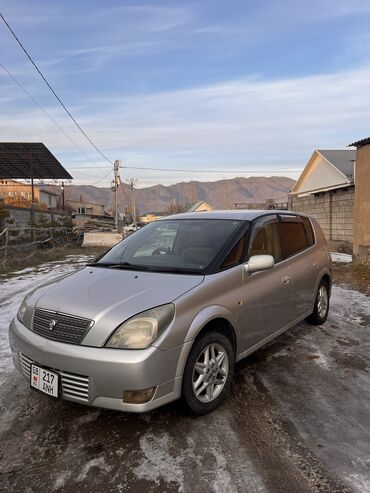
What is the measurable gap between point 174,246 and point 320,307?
2576mm

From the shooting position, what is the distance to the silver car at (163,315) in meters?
2.77

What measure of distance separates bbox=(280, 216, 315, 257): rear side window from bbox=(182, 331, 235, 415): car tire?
1666 millimetres

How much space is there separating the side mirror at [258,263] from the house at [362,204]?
30.5 ft

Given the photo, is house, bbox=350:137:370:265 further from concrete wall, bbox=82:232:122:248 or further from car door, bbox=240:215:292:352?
concrete wall, bbox=82:232:122:248

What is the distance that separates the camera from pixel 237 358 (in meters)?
3.61

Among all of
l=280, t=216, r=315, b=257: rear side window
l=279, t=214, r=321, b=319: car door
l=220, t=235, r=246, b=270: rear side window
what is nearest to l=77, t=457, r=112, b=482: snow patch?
l=220, t=235, r=246, b=270: rear side window

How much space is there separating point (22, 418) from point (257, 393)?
6.45 feet

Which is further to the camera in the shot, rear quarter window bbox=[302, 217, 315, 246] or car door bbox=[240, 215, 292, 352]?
rear quarter window bbox=[302, 217, 315, 246]

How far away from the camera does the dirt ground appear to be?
2.46m

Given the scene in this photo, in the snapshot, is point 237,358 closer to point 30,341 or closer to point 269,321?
point 269,321

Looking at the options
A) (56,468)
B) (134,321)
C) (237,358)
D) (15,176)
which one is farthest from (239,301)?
(15,176)

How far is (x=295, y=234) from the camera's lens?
5.02 meters

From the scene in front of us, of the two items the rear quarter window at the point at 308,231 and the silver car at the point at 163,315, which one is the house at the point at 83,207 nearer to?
the rear quarter window at the point at 308,231

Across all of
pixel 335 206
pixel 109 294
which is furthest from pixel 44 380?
pixel 335 206
